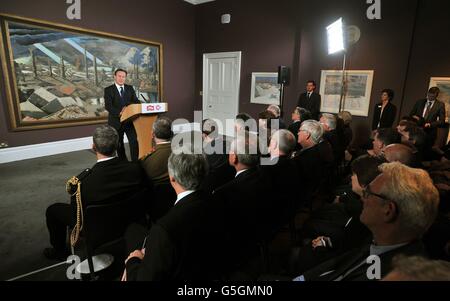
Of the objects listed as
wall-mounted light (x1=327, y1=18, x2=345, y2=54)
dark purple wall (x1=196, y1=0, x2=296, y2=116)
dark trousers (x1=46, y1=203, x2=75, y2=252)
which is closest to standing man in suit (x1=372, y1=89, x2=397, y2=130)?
wall-mounted light (x1=327, y1=18, x2=345, y2=54)

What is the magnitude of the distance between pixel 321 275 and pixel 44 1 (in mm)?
5861

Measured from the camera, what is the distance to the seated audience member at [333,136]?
128 inches

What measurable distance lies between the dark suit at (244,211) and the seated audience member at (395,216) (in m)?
0.59

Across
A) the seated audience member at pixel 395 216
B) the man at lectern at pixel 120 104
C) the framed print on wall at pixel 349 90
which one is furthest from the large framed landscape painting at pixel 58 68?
the seated audience member at pixel 395 216

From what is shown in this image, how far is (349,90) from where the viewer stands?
5.68 m

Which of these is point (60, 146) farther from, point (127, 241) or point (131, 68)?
point (127, 241)

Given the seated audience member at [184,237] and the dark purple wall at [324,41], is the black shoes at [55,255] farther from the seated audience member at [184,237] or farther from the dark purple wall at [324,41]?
the dark purple wall at [324,41]

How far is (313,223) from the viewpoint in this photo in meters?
1.95

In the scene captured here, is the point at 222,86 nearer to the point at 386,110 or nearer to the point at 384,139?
the point at 386,110

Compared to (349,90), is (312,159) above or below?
below

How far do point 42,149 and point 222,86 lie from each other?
456 cm

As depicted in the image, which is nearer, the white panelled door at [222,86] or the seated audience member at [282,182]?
the seated audience member at [282,182]

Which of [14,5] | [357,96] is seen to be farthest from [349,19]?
[14,5]

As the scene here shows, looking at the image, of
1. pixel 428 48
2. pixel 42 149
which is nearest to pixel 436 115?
pixel 428 48
